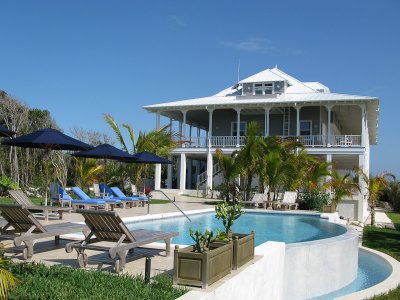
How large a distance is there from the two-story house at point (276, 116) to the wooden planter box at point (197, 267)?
70.9 ft

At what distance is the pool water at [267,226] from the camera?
1206 centimetres

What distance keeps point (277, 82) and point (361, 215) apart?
39.0ft

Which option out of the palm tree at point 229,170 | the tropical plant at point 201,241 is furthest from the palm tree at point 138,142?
the tropical plant at point 201,241

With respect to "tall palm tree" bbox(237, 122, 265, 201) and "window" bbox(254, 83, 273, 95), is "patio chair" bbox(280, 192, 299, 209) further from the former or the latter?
"window" bbox(254, 83, 273, 95)

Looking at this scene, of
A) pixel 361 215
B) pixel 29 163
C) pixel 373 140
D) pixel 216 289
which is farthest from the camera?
pixel 373 140

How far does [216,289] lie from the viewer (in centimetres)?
490

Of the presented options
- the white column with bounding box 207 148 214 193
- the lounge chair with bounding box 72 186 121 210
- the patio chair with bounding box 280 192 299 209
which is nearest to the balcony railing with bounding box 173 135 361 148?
the white column with bounding box 207 148 214 193

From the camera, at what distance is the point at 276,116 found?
3228 cm

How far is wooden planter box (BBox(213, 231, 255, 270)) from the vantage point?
580 cm

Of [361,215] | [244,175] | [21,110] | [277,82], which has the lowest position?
[361,215]

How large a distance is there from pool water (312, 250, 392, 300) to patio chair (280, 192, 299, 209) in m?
8.56

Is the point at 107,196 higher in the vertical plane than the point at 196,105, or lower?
lower

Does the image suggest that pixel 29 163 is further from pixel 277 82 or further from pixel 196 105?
pixel 277 82

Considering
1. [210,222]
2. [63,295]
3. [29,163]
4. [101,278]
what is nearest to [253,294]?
[101,278]
